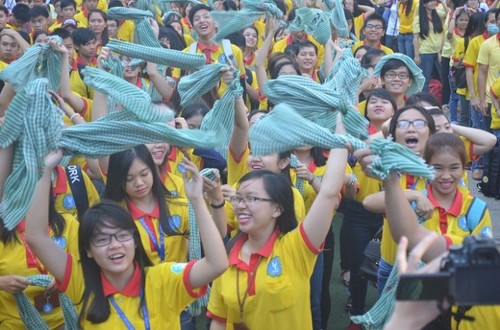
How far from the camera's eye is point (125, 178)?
4.62 m

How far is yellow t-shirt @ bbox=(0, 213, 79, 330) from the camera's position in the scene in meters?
4.54

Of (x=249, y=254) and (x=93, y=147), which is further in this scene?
(x=249, y=254)

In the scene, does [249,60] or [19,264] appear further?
[249,60]

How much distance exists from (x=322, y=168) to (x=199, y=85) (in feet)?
3.64

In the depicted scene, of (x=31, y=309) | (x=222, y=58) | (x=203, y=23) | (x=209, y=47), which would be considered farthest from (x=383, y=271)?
(x=203, y=23)

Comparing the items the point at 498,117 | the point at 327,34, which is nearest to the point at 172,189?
the point at 327,34

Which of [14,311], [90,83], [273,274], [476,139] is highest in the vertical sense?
[90,83]

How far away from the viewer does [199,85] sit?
16.8 feet

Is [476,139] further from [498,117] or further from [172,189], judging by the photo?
[498,117]

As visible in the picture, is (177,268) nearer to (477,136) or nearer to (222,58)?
(477,136)

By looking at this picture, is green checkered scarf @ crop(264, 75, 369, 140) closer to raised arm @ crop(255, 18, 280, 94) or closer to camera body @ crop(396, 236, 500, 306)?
camera body @ crop(396, 236, 500, 306)

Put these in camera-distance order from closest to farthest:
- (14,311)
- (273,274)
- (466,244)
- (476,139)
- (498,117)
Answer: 1. (466,244)
2. (273,274)
3. (14,311)
4. (476,139)
5. (498,117)

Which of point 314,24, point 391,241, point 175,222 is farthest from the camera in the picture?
point 314,24

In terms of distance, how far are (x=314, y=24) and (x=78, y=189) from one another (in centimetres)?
450
